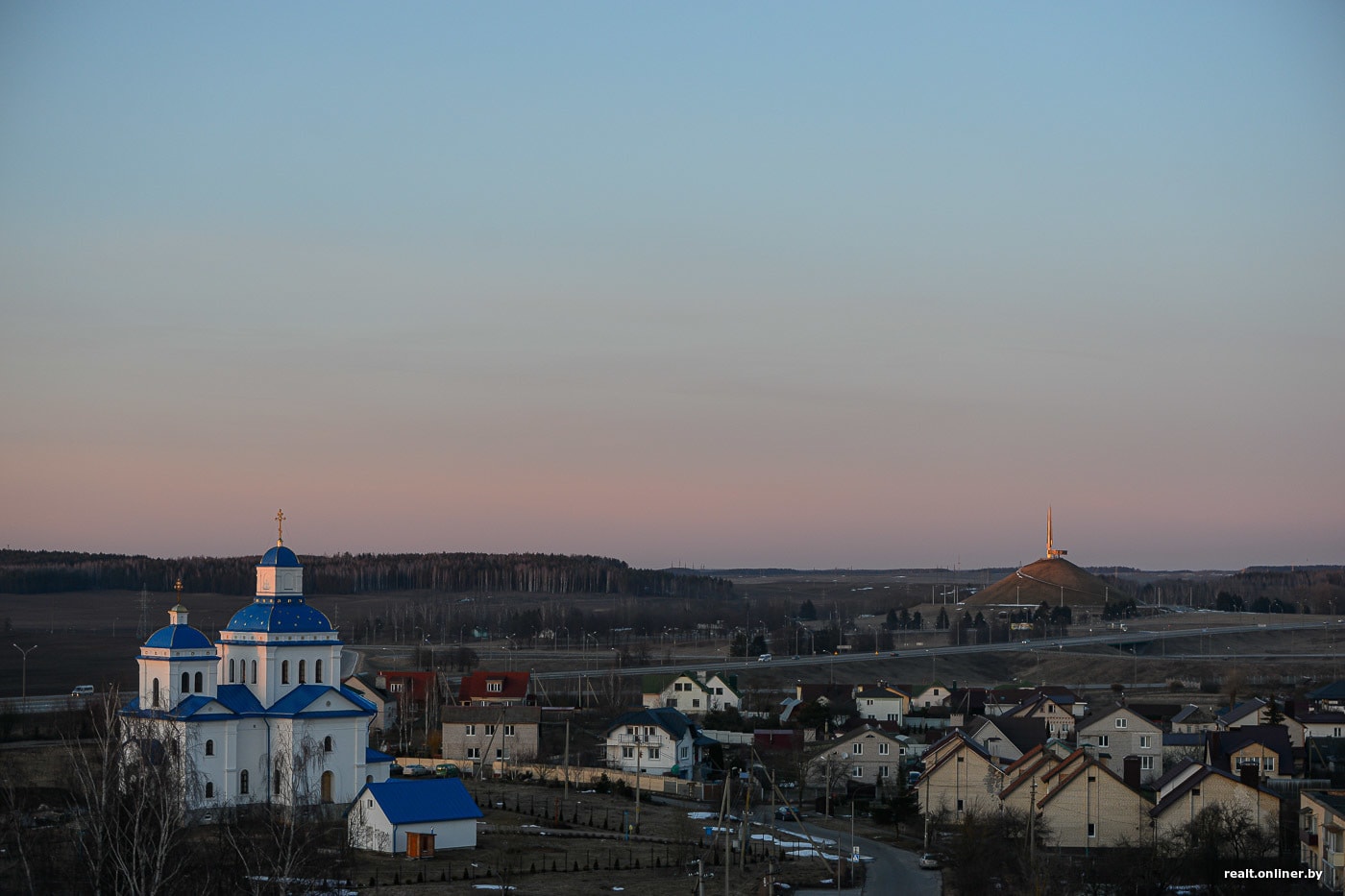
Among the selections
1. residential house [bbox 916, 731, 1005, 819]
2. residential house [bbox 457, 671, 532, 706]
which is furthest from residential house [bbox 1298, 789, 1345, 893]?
residential house [bbox 457, 671, 532, 706]

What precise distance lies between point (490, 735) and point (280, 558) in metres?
10.1

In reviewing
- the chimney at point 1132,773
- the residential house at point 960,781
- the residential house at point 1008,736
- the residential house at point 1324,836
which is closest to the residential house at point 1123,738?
the residential house at point 1008,736

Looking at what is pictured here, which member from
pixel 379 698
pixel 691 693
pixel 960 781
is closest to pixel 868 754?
pixel 960 781

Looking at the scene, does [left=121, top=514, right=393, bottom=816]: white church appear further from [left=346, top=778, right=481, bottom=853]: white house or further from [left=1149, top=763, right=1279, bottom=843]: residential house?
[left=1149, top=763, right=1279, bottom=843]: residential house

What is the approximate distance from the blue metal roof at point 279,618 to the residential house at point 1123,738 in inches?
822

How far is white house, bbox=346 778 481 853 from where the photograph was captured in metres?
34.4

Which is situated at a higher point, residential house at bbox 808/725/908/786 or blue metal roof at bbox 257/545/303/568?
blue metal roof at bbox 257/545/303/568

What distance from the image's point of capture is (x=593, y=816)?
39406mm

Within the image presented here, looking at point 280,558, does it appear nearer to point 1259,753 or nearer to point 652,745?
point 652,745

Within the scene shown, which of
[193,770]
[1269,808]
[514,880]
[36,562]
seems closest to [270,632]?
[193,770]

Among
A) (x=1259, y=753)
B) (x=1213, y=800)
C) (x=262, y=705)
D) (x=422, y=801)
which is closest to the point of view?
(x=1213, y=800)

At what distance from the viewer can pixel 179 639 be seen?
39.7 m

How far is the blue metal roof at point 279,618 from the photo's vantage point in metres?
41.6

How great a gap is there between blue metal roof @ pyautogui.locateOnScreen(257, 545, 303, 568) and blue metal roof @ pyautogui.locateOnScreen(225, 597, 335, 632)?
2.94ft
